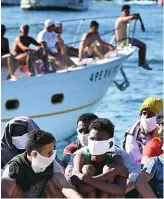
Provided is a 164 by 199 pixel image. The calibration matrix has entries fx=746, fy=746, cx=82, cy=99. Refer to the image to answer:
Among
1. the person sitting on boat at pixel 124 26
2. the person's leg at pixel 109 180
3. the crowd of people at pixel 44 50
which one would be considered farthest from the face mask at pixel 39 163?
the person sitting on boat at pixel 124 26

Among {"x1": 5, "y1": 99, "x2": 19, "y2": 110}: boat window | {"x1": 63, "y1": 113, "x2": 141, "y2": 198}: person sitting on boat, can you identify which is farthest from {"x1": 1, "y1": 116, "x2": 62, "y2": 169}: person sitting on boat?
{"x1": 5, "y1": 99, "x2": 19, "y2": 110}: boat window

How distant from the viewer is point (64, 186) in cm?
515

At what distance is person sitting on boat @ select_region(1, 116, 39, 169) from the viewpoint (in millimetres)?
5801

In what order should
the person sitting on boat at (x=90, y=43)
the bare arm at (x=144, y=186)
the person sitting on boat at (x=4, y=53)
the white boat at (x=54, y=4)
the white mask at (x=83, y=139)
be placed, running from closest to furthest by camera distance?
the bare arm at (x=144, y=186)
the white mask at (x=83, y=139)
the person sitting on boat at (x=4, y=53)
the person sitting on boat at (x=90, y=43)
the white boat at (x=54, y=4)

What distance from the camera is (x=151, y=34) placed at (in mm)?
46719

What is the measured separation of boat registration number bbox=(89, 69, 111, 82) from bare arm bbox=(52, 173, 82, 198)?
30.7 feet

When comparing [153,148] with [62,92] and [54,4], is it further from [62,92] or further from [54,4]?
[54,4]

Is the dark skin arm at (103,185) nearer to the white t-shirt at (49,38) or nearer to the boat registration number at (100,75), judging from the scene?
the white t-shirt at (49,38)

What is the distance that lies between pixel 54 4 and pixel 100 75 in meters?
64.4

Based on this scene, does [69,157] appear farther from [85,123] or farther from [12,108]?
[12,108]

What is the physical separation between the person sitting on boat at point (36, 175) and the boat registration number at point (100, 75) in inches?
369

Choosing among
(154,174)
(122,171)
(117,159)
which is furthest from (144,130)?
(122,171)

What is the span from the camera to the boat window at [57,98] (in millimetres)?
14078

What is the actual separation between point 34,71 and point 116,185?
785 cm
